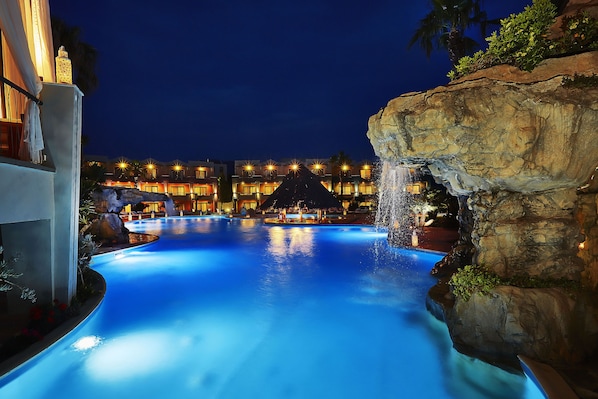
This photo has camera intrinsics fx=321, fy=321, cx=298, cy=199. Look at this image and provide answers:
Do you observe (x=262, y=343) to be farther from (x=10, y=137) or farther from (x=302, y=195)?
(x=302, y=195)

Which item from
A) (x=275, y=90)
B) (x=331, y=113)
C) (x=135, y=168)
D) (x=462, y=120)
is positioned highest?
(x=275, y=90)

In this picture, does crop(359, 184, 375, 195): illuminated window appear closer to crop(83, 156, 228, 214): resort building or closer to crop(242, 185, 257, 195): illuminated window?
crop(242, 185, 257, 195): illuminated window

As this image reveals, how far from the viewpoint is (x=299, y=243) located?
20469 mm

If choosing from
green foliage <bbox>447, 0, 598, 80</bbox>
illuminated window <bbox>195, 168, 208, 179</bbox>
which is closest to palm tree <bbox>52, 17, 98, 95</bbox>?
green foliage <bbox>447, 0, 598, 80</bbox>

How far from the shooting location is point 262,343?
708 centimetres

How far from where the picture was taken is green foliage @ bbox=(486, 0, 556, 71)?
5.69 m

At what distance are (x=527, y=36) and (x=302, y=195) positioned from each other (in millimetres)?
22920

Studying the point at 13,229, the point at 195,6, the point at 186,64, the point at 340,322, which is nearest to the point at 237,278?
the point at 340,322

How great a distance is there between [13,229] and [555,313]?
35.2ft

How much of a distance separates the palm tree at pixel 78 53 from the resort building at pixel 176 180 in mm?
30409

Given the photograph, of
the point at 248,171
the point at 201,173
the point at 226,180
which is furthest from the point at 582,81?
the point at 201,173

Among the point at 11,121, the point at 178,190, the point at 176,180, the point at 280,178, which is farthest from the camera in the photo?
the point at 280,178

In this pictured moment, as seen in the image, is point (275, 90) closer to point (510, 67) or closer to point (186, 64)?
point (186, 64)

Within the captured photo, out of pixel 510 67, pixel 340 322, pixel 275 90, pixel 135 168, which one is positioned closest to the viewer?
pixel 510 67
